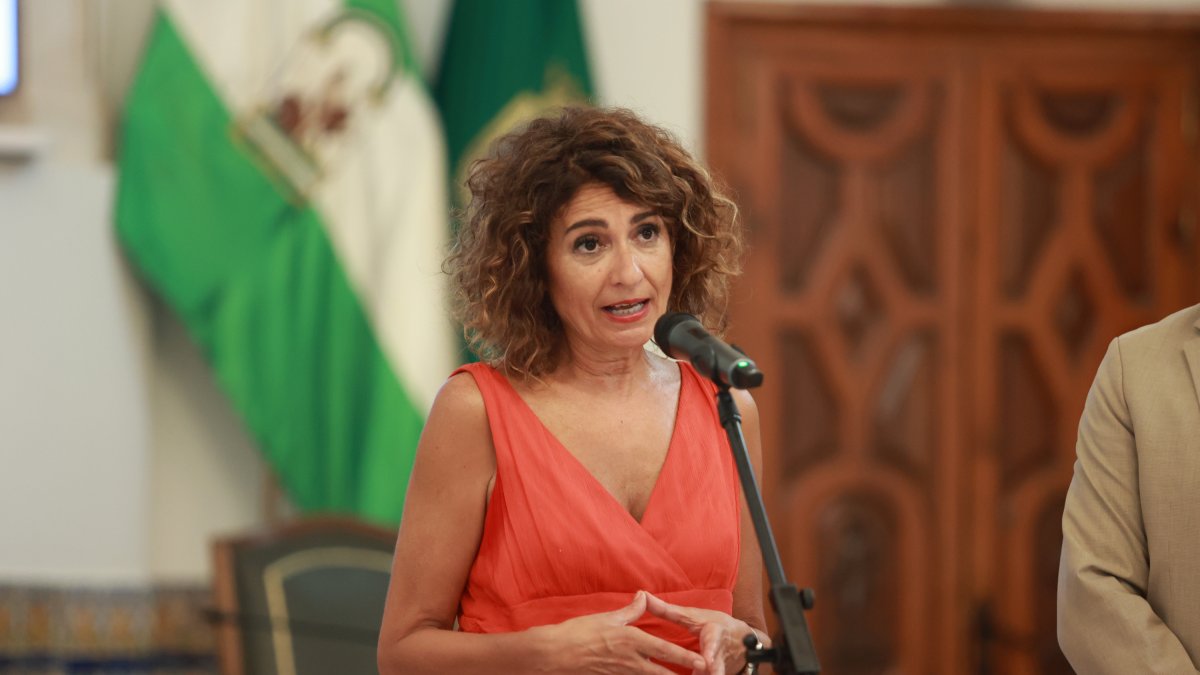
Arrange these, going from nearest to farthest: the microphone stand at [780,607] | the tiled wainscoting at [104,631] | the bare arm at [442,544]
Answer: the microphone stand at [780,607], the bare arm at [442,544], the tiled wainscoting at [104,631]

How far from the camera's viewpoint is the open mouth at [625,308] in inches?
78.0

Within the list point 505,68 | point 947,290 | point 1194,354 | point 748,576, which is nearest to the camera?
point 1194,354

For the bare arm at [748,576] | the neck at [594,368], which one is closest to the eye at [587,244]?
the neck at [594,368]

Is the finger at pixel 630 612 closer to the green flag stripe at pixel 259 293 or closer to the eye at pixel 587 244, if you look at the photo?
the eye at pixel 587 244

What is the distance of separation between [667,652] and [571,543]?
0.20 meters

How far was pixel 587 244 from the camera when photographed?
200 cm

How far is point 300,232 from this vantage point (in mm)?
3904

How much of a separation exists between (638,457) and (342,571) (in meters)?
1.55

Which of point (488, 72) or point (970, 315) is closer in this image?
point (488, 72)

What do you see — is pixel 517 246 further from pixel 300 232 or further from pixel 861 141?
pixel 861 141

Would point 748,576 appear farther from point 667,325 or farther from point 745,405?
point 667,325

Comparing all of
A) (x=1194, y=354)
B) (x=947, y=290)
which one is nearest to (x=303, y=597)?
(x=1194, y=354)

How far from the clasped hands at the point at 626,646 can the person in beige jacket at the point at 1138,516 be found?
1.71 ft

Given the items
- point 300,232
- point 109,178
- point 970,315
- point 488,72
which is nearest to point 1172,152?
point 970,315
